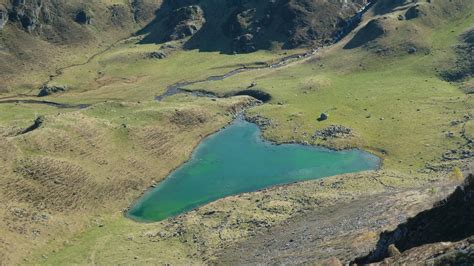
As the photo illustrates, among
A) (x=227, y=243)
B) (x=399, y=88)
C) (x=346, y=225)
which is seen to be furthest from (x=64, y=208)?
(x=399, y=88)

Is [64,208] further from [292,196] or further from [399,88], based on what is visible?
[399,88]

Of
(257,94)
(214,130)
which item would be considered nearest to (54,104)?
(214,130)

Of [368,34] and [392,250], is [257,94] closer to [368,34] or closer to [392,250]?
[368,34]

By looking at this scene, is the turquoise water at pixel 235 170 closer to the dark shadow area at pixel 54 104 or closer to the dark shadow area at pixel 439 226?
the dark shadow area at pixel 439 226

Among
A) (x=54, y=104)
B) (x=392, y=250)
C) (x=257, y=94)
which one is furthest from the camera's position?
(x=54, y=104)

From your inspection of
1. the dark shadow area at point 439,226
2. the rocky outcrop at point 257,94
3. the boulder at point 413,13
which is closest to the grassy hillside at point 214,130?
the boulder at point 413,13
